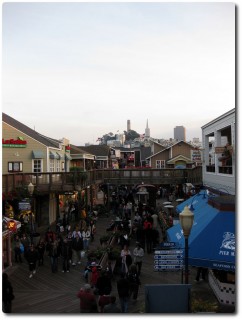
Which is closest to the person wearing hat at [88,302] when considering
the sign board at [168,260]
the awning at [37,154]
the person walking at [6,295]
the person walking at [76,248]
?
the sign board at [168,260]

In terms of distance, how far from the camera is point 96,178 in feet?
102

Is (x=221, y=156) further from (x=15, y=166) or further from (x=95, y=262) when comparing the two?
(x=15, y=166)

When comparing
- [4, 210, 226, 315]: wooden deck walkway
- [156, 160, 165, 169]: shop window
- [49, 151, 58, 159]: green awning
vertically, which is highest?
[49, 151, 58, 159]: green awning

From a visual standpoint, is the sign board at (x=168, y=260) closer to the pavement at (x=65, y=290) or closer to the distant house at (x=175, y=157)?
the pavement at (x=65, y=290)

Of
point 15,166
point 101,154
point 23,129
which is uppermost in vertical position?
point 23,129

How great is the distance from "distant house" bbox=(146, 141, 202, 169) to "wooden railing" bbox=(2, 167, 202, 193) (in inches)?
523

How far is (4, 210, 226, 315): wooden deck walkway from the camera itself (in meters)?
10.6

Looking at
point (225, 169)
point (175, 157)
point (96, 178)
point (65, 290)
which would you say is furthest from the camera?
point (175, 157)

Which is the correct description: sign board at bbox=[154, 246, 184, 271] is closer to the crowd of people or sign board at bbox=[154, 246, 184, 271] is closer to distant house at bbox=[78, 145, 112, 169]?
the crowd of people

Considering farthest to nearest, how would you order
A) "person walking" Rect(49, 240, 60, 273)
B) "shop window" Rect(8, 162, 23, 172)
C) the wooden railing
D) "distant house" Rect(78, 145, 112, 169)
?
1. "distant house" Rect(78, 145, 112, 169)
2. "shop window" Rect(8, 162, 23, 172)
3. the wooden railing
4. "person walking" Rect(49, 240, 60, 273)

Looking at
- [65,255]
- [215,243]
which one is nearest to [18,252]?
[65,255]

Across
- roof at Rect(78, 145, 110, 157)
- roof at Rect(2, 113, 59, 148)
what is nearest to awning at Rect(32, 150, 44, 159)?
roof at Rect(2, 113, 59, 148)

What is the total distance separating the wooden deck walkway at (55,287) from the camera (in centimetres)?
1064

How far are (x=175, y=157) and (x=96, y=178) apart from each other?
18369mm
